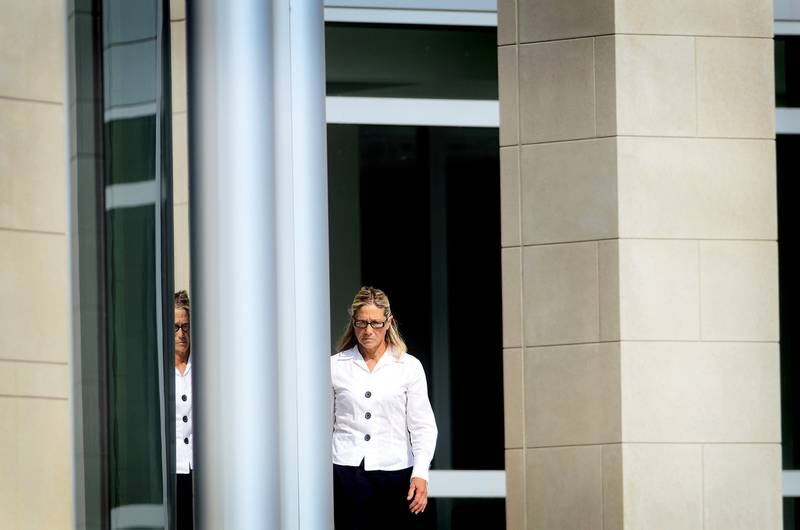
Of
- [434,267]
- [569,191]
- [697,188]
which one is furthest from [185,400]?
[434,267]

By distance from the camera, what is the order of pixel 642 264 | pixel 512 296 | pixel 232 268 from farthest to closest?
1. pixel 512 296
2. pixel 642 264
3. pixel 232 268

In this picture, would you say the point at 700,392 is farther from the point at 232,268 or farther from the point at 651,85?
the point at 232,268

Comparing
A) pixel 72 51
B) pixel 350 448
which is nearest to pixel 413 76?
pixel 350 448

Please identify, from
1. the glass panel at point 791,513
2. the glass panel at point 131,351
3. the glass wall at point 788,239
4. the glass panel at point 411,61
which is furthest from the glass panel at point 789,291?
the glass panel at point 131,351

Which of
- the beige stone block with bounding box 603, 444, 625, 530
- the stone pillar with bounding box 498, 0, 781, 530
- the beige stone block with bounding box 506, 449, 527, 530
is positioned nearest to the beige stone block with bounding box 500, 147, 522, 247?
the stone pillar with bounding box 498, 0, 781, 530

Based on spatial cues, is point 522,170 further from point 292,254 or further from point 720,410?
point 292,254

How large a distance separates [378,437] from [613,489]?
2.29 metres

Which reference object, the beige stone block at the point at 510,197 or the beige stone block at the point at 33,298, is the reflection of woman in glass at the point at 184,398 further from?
Answer: the beige stone block at the point at 510,197

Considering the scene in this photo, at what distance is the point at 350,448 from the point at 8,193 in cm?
678

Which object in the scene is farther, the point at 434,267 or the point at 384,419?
the point at 434,267

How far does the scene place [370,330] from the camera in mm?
7840

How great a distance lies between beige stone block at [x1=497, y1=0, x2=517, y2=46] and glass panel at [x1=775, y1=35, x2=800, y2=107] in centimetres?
286

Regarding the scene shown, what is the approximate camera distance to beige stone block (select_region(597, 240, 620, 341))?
9.52 meters

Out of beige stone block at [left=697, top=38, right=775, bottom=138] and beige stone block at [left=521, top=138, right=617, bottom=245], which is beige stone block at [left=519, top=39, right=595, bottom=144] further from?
beige stone block at [left=697, top=38, right=775, bottom=138]
